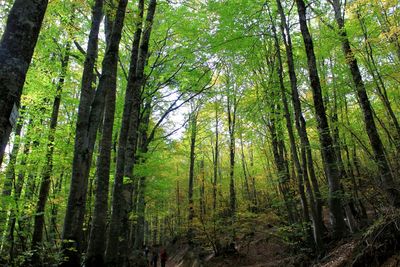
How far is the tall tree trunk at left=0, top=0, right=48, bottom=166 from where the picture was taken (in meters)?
2.33

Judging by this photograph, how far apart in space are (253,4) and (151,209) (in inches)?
764

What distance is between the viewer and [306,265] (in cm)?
912

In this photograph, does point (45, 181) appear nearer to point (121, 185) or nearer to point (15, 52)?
point (121, 185)

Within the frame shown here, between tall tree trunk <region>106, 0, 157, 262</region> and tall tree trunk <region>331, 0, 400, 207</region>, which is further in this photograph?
tall tree trunk <region>106, 0, 157, 262</region>

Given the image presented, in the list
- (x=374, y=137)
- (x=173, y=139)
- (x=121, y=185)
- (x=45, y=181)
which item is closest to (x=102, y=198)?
(x=121, y=185)

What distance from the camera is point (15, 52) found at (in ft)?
8.23

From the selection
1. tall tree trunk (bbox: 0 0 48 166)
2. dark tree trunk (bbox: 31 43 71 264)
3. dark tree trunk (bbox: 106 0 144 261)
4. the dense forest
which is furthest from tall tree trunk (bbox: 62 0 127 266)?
tall tree trunk (bbox: 0 0 48 166)

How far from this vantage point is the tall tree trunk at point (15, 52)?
233cm

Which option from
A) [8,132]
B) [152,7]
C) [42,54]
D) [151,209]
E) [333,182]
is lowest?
[8,132]

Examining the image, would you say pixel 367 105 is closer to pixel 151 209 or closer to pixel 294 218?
pixel 294 218

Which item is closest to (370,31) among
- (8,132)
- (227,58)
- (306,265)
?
(227,58)

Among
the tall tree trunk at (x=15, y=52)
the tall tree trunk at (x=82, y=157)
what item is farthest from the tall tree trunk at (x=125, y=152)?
the tall tree trunk at (x=15, y=52)

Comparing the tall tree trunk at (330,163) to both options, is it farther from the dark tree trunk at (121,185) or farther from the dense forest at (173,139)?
the dark tree trunk at (121,185)

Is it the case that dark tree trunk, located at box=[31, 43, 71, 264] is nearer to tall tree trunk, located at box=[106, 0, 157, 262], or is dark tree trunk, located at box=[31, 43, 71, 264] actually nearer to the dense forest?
the dense forest
